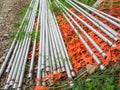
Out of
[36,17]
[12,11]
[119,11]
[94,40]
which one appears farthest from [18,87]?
[12,11]

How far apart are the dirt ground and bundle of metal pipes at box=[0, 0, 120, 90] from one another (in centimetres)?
23

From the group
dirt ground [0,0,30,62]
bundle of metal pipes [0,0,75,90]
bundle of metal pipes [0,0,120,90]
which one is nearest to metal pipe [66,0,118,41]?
bundle of metal pipes [0,0,120,90]

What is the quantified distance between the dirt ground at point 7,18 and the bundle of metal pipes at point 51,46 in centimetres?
23

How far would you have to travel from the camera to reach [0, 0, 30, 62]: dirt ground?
19.0 ft

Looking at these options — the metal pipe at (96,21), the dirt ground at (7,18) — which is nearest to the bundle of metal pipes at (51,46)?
the metal pipe at (96,21)

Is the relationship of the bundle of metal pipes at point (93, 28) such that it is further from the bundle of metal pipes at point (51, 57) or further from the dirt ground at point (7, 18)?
the dirt ground at point (7, 18)

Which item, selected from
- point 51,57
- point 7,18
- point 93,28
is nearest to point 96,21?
point 93,28

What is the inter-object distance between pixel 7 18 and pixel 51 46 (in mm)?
2596

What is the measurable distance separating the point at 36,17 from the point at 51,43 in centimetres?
189

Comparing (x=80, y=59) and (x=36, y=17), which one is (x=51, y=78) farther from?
(x=36, y=17)

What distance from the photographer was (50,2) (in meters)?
6.76

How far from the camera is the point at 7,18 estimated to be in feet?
23.4

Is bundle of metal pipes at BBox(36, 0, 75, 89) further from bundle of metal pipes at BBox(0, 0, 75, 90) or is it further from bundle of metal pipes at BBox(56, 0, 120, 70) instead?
bundle of metal pipes at BBox(56, 0, 120, 70)

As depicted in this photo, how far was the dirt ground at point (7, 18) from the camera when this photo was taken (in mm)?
5777
